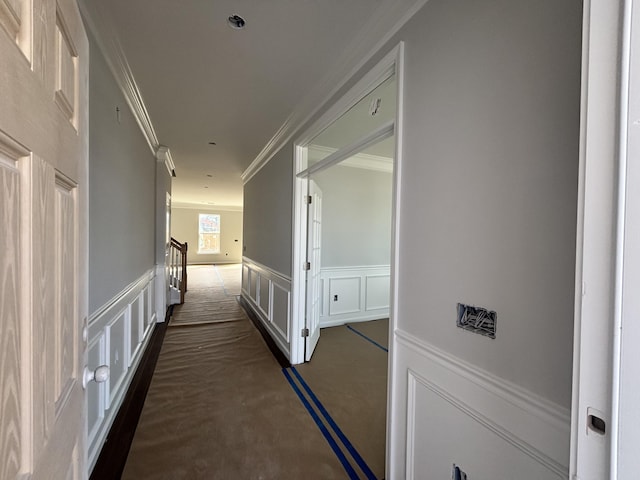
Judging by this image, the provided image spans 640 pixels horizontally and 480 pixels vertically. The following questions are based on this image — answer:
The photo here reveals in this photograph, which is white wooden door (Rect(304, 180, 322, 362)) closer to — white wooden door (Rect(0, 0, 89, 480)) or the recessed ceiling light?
the recessed ceiling light

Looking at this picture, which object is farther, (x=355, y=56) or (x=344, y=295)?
(x=344, y=295)

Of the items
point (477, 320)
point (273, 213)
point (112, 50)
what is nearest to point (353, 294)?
point (273, 213)

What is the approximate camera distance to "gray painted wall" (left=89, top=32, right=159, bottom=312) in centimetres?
162

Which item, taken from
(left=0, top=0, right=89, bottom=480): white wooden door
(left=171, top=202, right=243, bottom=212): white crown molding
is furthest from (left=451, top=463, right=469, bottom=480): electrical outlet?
(left=171, top=202, right=243, bottom=212): white crown molding

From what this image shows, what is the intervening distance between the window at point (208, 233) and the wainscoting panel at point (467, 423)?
12.1 meters

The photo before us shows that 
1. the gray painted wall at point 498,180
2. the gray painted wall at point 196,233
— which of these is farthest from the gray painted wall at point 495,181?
the gray painted wall at point 196,233

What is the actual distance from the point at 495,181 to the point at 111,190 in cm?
227

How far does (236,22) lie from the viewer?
1.55 meters

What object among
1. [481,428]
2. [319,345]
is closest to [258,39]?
[481,428]

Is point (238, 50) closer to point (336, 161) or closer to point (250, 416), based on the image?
point (336, 161)

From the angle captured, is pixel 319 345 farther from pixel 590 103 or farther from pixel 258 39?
pixel 590 103

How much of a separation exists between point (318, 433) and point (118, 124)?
2.66 metres

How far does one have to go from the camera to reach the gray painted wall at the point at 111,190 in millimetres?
1616

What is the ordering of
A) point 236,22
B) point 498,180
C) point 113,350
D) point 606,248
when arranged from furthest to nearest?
point 113,350
point 236,22
point 498,180
point 606,248
